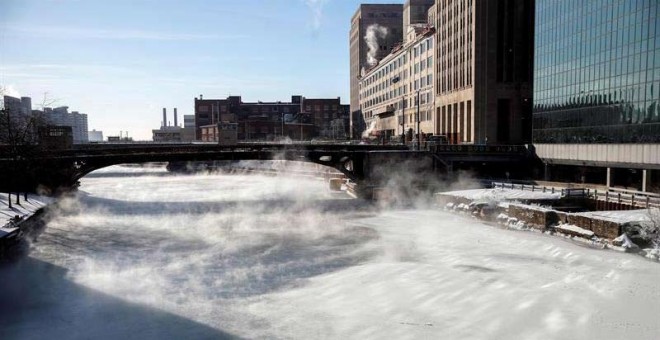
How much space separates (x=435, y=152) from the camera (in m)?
65.9

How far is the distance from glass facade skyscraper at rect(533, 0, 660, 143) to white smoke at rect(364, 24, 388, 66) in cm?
9500

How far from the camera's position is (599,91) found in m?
54.8

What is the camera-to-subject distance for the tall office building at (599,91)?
4784 centimetres

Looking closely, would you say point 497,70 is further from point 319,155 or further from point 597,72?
point 319,155

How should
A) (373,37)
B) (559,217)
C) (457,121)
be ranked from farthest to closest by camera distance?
1. (373,37)
2. (457,121)
3. (559,217)

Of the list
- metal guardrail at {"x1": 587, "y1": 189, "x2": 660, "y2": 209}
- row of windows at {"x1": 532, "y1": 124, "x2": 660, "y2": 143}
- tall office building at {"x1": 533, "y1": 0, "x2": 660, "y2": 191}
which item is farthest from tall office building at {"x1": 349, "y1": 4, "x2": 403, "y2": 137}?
metal guardrail at {"x1": 587, "y1": 189, "x2": 660, "y2": 209}

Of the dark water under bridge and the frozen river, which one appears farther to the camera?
the dark water under bridge

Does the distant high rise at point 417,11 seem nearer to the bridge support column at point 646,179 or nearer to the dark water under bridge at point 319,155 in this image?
the dark water under bridge at point 319,155

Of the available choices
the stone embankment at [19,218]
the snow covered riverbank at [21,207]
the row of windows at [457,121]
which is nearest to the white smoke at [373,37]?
the row of windows at [457,121]

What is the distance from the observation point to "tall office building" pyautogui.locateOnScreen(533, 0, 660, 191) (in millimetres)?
47844

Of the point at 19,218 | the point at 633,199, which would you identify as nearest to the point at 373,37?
the point at 633,199

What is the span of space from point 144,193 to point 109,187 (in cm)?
1336

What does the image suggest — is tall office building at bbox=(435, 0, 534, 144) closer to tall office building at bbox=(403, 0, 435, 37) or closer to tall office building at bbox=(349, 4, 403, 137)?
tall office building at bbox=(403, 0, 435, 37)

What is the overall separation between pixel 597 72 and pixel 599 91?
202 cm
